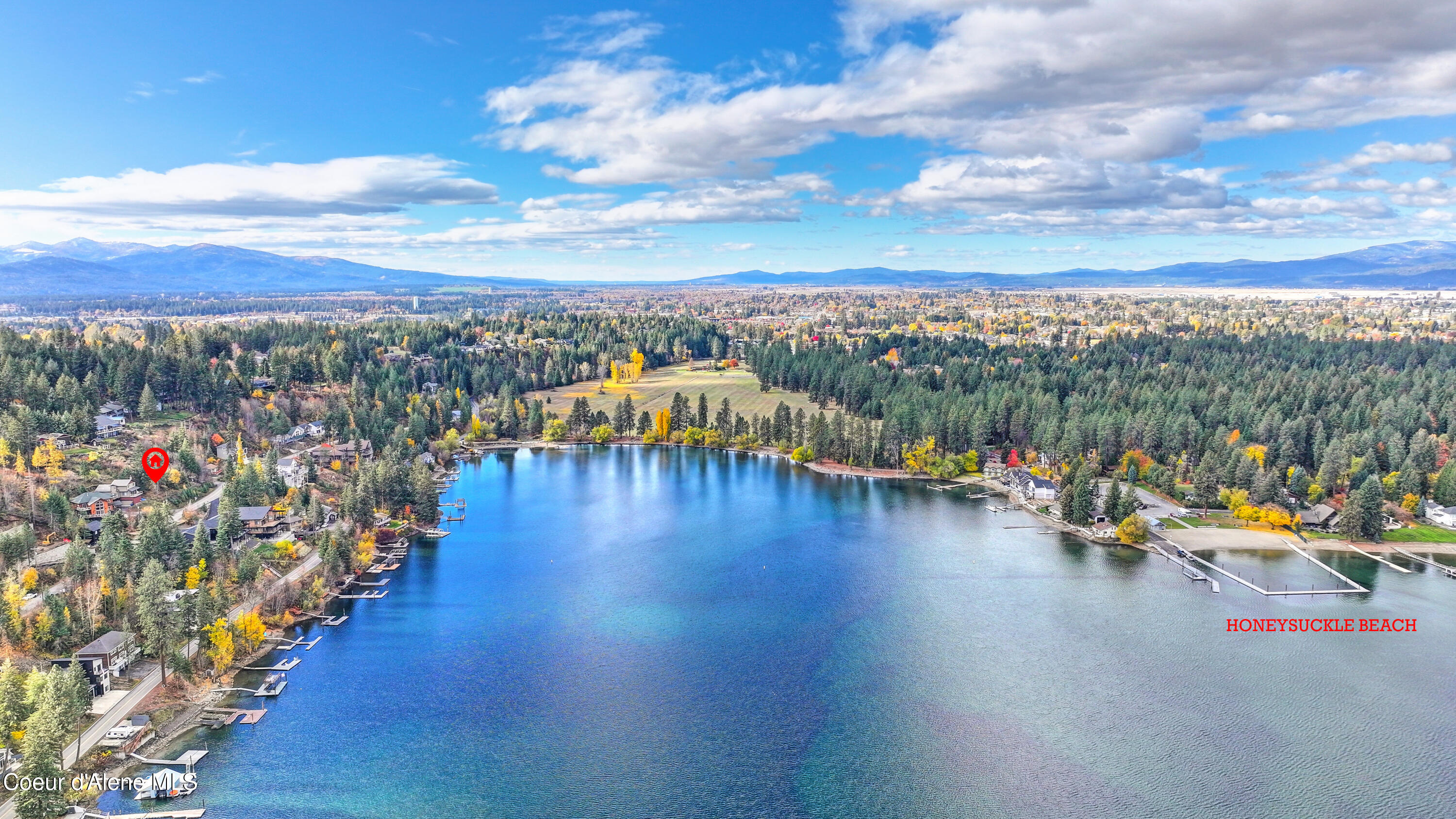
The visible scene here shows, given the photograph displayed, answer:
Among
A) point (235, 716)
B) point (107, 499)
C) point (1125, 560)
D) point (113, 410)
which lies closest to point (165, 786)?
point (235, 716)

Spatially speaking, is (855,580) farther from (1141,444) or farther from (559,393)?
(559,393)

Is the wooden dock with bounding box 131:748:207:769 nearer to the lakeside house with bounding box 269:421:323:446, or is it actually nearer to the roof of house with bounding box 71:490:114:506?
the roof of house with bounding box 71:490:114:506

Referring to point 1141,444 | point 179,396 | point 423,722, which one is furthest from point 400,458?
point 1141,444

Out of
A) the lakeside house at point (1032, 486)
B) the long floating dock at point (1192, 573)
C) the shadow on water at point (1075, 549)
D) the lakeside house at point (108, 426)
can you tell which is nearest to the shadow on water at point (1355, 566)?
the long floating dock at point (1192, 573)

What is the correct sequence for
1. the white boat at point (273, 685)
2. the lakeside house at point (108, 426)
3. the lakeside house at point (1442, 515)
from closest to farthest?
the white boat at point (273, 685) < the lakeside house at point (1442, 515) < the lakeside house at point (108, 426)

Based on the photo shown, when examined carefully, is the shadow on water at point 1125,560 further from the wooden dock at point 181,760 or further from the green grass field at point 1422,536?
the wooden dock at point 181,760
